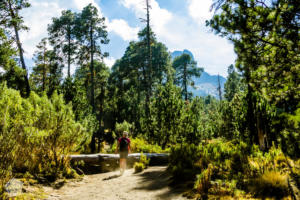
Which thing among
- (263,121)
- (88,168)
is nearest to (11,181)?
(88,168)

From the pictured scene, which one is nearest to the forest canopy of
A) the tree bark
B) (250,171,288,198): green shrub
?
(250,171,288,198): green shrub

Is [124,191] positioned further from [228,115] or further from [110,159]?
[228,115]

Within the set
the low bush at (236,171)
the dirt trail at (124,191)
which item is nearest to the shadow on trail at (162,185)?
the dirt trail at (124,191)

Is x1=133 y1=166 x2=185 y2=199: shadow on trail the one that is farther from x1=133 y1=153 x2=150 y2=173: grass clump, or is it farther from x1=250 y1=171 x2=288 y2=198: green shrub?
x1=250 y1=171 x2=288 y2=198: green shrub

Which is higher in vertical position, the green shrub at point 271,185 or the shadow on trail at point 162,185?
the green shrub at point 271,185

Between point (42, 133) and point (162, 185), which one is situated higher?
point (42, 133)

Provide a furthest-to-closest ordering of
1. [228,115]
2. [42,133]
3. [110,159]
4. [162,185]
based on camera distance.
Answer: [228,115], [110,159], [162,185], [42,133]

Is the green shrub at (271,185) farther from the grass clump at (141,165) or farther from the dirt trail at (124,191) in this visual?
the grass clump at (141,165)

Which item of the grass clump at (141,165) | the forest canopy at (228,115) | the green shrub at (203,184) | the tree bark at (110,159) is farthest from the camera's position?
the tree bark at (110,159)

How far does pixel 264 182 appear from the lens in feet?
12.4

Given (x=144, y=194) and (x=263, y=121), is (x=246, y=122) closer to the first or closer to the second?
(x=263, y=121)

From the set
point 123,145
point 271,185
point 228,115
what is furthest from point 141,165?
point 228,115

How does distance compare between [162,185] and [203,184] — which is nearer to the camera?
[203,184]

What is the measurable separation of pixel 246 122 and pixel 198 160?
112 inches
